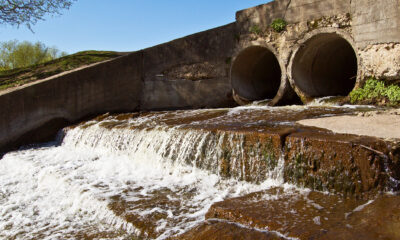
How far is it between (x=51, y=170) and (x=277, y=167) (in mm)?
3878

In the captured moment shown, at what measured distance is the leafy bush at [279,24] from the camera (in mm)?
7774

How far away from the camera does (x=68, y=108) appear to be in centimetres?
895

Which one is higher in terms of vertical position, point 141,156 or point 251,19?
point 251,19

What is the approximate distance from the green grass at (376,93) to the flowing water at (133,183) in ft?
3.04

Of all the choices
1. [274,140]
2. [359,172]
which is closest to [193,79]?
[274,140]

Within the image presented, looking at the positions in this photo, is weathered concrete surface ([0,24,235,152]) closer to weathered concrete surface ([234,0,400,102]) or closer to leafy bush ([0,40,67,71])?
weathered concrete surface ([234,0,400,102])

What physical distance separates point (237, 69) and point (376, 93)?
3995 mm

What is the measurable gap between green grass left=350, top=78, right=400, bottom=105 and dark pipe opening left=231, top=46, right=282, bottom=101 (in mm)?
3196

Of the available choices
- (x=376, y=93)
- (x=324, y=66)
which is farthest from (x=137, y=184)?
(x=324, y=66)

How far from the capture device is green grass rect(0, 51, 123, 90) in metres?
10.5

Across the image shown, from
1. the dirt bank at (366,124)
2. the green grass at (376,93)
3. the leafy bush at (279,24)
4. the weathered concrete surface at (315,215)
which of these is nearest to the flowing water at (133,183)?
A: the weathered concrete surface at (315,215)

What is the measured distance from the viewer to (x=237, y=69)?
368 inches

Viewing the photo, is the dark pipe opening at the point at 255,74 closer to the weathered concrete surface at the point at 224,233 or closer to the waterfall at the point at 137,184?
the waterfall at the point at 137,184

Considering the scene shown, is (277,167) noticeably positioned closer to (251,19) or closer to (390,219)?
(390,219)
